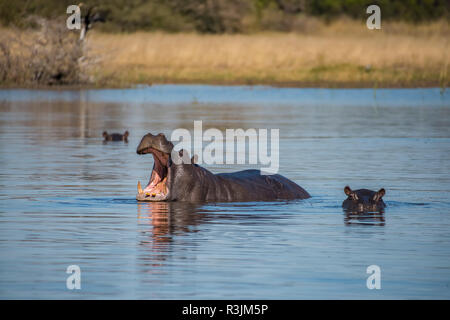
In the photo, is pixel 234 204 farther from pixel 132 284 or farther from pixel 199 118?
pixel 199 118

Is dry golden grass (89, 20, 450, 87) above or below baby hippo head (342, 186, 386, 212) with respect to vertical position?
above

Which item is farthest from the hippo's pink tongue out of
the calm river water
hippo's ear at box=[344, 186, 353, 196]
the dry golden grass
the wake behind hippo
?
the dry golden grass

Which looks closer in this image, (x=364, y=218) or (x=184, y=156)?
(x=364, y=218)

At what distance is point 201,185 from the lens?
1152cm

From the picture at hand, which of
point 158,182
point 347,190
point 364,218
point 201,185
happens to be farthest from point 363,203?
point 158,182

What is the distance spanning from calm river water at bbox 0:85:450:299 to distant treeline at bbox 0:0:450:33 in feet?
97.3

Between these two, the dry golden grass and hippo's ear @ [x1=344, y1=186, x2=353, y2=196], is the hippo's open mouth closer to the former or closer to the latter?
hippo's ear @ [x1=344, y1=186, x2=353, y2=196]

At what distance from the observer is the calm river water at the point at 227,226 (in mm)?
7629

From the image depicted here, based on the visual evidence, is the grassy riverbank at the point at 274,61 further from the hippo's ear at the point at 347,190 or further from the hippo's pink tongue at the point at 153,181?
the hippo's ear at the point at 347,190

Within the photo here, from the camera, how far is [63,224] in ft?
33.3

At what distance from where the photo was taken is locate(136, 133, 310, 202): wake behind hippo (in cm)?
1114

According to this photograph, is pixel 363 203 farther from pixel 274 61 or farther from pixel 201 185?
pixel 274 61

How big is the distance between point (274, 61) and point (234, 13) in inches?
568


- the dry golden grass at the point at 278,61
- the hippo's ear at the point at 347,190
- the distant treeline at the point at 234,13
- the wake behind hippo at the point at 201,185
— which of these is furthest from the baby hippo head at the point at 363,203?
the distant treeline at the point at 234,13
